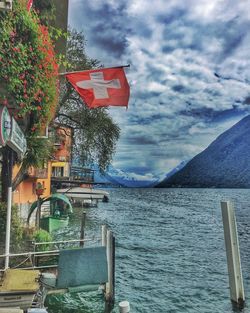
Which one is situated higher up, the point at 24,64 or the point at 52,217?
the point at 24,64

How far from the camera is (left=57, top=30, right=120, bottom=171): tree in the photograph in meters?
27.7

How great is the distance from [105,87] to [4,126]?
4.41m

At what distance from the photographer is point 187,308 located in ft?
39.5

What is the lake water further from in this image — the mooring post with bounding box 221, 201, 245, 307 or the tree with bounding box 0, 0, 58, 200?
the tree with bounding box 0, 0, 58, 200

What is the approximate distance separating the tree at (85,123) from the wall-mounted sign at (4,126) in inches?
773

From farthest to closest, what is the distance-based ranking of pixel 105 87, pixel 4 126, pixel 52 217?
1. pixel 52 217
2. pixel 105 87
3. pixel 4 126

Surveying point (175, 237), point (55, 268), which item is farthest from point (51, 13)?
point (175, 237)

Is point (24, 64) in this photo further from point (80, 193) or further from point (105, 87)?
point (80, 193)

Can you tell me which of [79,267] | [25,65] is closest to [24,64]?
[25,65]

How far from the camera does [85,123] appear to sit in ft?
92.7

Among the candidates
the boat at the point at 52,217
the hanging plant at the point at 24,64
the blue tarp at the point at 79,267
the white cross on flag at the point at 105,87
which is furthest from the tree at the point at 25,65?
the boat at the point at 52,217

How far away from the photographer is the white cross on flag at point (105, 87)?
33.4ft

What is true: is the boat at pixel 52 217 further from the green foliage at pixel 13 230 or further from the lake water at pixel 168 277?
the green foliage at pixel 13 230

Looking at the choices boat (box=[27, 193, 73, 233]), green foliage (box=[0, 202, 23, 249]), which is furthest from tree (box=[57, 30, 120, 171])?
green foliage (box=[0, 202, 23, 249])
